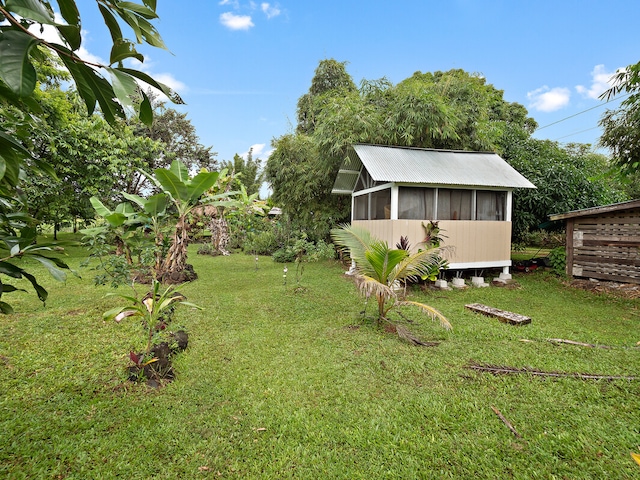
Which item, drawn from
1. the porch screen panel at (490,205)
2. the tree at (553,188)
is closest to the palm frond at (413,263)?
the porch screen panel at (490,205)

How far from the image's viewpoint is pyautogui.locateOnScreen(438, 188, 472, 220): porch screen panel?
27.6 feet

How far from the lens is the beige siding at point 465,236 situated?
8062 mm

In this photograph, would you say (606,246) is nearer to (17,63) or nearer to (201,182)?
(201,182)

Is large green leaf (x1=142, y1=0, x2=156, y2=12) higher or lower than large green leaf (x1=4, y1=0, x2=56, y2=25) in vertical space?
higher

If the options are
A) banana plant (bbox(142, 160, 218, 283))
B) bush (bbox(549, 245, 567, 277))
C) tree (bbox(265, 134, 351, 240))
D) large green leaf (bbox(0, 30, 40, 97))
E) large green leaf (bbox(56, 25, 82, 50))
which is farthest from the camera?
tree (bbox(265, 134, 351, 240))

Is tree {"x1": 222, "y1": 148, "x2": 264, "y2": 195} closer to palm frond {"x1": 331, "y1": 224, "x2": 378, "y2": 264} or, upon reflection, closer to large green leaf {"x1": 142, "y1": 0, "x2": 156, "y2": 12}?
palm frond {"x1": 331, "y1": 224, "x2": 378, "y2": 264}

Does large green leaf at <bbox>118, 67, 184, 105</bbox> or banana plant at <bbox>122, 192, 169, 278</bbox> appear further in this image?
banana plant at <bbox>122, 192, 169, 278</bbox>

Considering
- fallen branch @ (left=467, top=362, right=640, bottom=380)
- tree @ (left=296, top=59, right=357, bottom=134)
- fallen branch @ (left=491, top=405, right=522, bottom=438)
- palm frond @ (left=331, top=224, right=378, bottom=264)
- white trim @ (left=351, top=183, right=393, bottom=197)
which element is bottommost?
fallen branch @ (left=491, top=405, right=522, bottom=438)

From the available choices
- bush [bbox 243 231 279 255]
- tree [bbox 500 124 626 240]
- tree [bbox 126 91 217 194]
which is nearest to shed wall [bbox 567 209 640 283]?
tree [bbox 500 124 626 240]

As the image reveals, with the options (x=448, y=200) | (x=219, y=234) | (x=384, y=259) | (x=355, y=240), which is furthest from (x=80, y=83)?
(x=219, y=234)

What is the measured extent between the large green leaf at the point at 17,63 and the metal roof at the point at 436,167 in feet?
23.9

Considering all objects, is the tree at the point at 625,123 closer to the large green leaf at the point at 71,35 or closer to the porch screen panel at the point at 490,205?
the porch screen panel at the point at 490,205

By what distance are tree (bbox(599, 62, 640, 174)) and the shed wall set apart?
147cm

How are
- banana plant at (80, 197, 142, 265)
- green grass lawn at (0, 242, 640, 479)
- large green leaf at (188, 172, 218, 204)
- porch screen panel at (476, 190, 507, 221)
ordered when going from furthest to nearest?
porch screen panel at (476, 190, 507, 221) → large green leaf at (188, 172, 218, 204) → banana plant at (80, 197, 142, 265) → green grass lawn at (0, 242, 640, 479)
